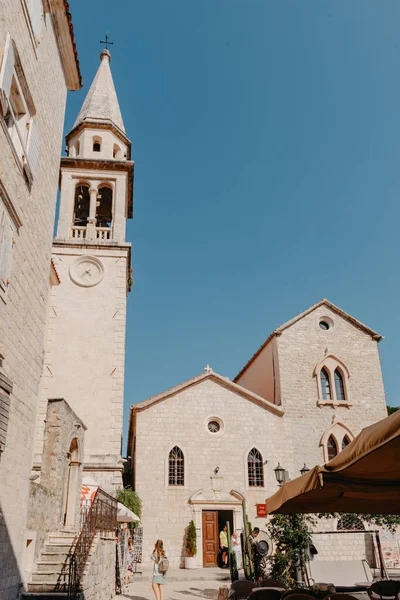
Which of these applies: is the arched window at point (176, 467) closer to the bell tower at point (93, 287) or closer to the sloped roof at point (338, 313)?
the bell tower at point (93, 287)

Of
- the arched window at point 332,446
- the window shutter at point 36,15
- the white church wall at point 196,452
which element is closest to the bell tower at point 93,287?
the white church wall at point 196,452

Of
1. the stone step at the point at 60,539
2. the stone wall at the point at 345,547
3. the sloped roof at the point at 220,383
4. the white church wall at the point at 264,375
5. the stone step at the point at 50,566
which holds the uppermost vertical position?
→ the white church wall at the point at 264,375

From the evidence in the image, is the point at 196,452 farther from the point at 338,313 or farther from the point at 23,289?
the point at 23,289

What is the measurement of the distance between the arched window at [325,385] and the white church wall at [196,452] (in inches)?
112

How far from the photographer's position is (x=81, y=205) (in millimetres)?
24500

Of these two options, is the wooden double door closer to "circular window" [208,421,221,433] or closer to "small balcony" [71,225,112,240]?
"circular window" [208,421,221,433]

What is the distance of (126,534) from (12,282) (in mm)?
12558

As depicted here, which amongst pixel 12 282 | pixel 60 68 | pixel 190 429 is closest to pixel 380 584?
pixel 12 282

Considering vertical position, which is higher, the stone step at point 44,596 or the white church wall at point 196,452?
the white church wall at point 196,452

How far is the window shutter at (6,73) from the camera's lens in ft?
23.3

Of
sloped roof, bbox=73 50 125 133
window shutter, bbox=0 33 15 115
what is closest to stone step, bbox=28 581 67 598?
window shutter, bbox=0 33 15 115

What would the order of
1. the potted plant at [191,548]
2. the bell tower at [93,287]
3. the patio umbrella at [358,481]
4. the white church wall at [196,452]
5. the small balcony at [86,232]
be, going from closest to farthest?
the patio umbrella at [358,481], the bell tower at [93,287], the potted plant at [191,548], the white church wall at [196,452], the small balcony at [86,232]

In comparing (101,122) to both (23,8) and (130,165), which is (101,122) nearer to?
(130,165)

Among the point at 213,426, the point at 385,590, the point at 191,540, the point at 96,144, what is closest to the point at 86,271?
the point at 96,144
